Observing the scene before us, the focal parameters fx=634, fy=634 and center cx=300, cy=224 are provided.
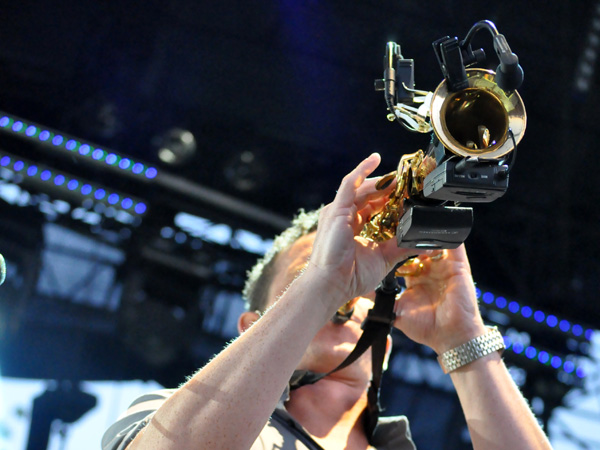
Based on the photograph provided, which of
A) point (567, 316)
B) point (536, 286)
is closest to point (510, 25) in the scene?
point (536, 286)

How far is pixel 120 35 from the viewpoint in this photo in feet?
14.8

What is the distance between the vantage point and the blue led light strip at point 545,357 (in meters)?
5.88

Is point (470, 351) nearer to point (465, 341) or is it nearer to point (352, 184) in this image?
point (465, 341)

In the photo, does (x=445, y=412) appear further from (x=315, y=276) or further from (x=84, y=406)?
(x=315, y=276)

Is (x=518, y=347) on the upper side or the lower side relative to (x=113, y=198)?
lower

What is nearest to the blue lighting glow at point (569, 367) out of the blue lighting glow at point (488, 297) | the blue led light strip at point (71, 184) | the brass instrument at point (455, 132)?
the blue lighting glow at point (488, 297)

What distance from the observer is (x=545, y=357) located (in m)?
5.93

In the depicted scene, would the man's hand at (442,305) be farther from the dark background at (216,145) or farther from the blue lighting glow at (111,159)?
the blue lighting glow at (111,159)

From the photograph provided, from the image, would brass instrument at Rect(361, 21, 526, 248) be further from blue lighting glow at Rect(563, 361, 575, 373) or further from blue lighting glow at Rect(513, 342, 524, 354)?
blue lighting glow at Rect(563, 361, 575, 373)

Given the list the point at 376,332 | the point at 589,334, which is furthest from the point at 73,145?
the point at 589,334

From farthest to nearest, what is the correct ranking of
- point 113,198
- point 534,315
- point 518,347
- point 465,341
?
point 518,347, point 534,315, point 113,198, point 465,341

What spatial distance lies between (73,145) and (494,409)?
387 cm

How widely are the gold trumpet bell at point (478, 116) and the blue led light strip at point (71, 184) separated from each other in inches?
153

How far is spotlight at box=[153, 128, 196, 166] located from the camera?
4.93 m
